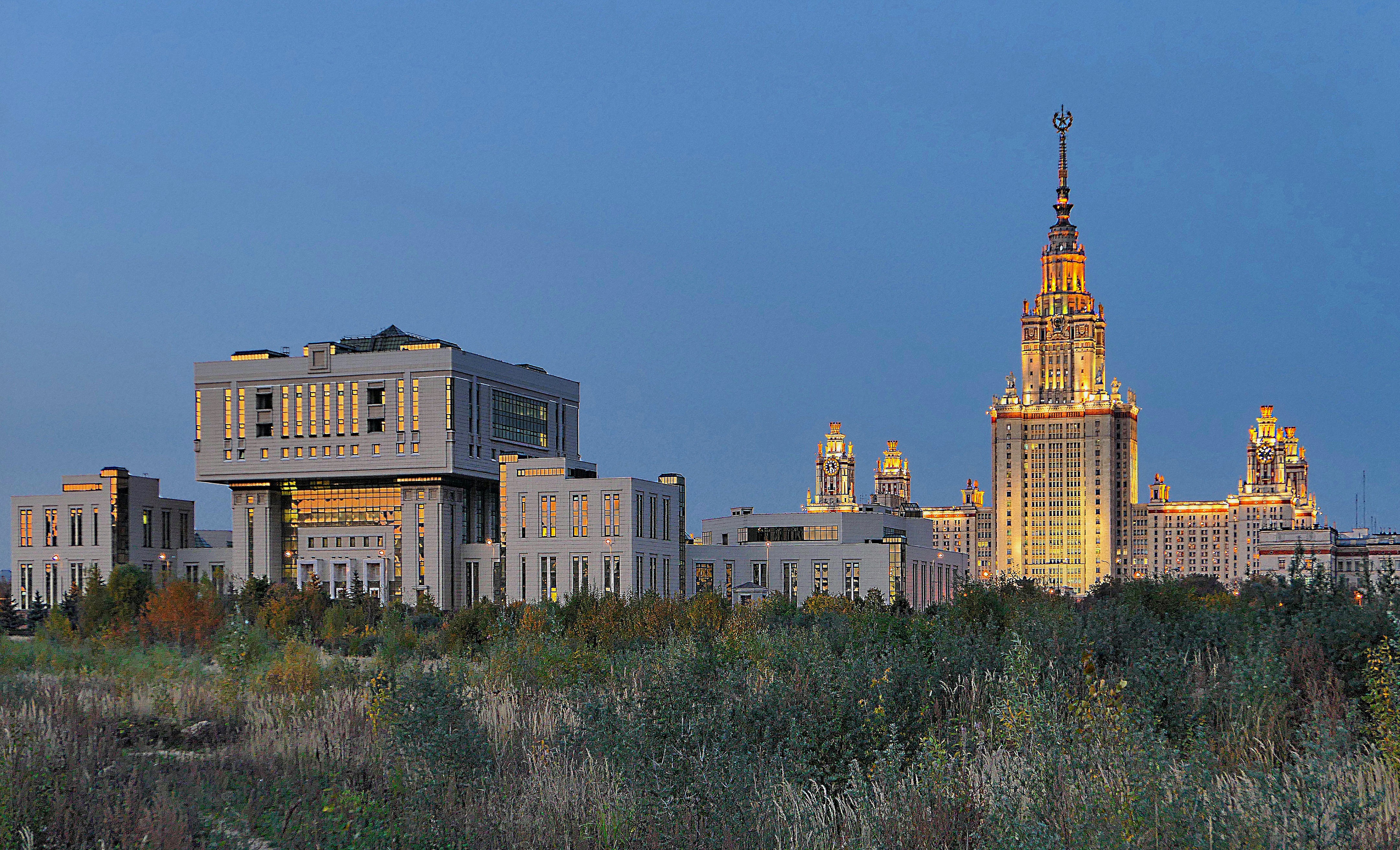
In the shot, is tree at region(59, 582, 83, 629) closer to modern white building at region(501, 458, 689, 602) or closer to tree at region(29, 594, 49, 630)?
tree at region(29, 594, 49, 630)

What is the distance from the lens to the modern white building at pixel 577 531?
104625mm

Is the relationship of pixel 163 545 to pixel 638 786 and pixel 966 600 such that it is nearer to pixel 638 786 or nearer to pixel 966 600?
pixel 966 600

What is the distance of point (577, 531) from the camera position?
10612cm

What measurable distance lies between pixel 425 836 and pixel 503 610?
120 feet

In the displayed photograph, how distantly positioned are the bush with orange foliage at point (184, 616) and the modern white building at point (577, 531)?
54.3m

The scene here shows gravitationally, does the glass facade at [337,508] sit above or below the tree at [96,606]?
above

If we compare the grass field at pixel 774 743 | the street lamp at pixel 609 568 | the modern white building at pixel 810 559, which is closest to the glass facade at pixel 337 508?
the street lamp at pixel 609 568

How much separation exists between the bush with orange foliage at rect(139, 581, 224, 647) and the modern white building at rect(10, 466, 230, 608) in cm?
6680

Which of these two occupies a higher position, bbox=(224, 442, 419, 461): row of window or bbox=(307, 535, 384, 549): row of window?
bbox=(224, 442, 419, 461): row of window

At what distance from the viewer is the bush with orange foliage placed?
4372 cm

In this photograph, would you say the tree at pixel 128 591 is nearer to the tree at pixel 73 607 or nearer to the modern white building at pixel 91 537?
the tree at pixel 73 607

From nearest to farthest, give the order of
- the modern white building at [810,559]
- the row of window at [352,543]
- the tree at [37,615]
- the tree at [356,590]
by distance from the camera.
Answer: the tree at [37,615], the tree at [356,590], the row of window at [352,543], the modern white building at [810,559]

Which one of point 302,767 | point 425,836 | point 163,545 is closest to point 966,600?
point 302,767

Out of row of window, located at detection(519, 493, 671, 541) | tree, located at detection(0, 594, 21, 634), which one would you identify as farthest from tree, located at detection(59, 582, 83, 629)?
row of window, located at detection(519, 493, 671, 541)
